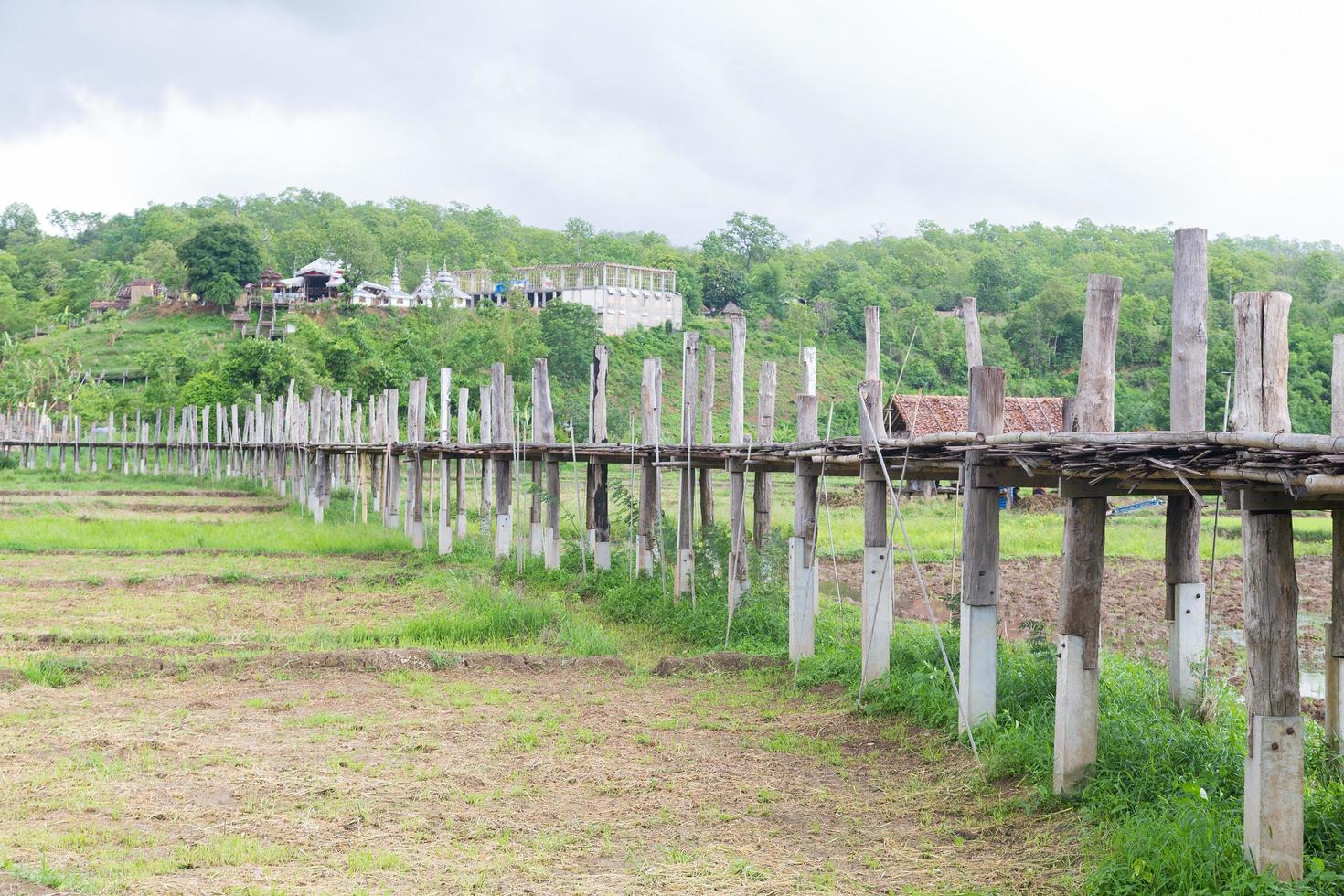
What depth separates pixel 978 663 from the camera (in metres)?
8.41

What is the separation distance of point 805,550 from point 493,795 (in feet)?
16.1

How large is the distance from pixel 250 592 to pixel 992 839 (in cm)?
1260

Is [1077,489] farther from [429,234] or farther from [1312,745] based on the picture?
[429,234]

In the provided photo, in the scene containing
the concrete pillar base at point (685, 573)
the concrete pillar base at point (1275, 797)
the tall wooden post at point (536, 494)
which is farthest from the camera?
the tall wooden post at point (536, 494)

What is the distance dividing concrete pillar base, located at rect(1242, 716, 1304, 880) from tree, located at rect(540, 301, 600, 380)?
54411mm

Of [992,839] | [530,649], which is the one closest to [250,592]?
[530,649]

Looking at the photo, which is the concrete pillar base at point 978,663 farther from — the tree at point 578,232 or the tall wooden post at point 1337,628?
the tree at point 578,232

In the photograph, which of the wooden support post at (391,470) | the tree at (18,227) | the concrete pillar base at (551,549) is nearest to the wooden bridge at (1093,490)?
the concrete pillar base at (551,549)

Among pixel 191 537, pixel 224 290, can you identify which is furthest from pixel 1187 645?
pixel 224 290

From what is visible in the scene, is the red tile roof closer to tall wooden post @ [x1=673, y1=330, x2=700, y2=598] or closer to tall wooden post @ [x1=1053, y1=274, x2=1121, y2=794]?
tall wooden post @ [x1=673, y1=330, x2=700, y2=598]

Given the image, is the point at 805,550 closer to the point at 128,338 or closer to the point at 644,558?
the point at 644,558

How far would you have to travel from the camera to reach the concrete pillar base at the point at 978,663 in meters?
8.38

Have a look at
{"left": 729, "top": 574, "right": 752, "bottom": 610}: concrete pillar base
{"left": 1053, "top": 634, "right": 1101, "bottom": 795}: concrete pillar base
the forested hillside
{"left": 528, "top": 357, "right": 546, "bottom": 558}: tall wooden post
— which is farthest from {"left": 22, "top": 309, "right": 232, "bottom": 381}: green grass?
{"left": 1053, "top": 634, "right": 1101, "bottom": 795}: concrete pillar base

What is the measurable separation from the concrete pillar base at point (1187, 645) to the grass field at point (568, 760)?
21 cm
